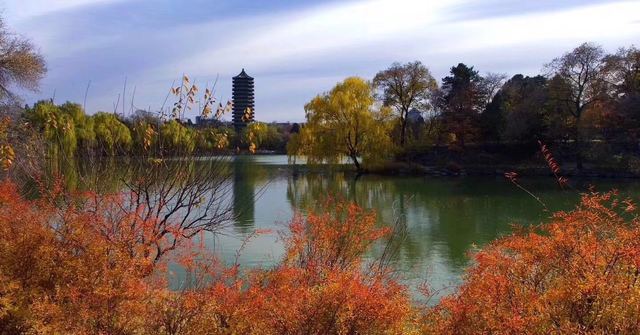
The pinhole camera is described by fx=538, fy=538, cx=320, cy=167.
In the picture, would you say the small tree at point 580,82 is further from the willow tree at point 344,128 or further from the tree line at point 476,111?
the willow tree at point 344,128

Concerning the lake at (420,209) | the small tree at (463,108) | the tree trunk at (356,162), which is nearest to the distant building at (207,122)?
the lake at (420,209)

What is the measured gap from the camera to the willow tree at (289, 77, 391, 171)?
30.0 m

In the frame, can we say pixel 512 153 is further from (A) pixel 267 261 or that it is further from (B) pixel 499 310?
(B) pixel 499 310

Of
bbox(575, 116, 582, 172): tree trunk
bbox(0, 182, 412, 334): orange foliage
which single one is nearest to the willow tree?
bbox(575, 116, 582, 172): tree trunk

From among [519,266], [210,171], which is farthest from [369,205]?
[519,266]

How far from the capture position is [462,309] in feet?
11.0

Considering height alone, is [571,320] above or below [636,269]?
below

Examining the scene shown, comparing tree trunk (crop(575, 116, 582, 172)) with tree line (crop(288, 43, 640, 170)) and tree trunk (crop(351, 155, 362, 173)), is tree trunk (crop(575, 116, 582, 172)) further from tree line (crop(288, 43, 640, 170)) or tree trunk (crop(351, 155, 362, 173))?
tree trunk (crop(351, 155, 362, 173))

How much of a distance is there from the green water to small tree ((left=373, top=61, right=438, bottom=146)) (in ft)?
22.9

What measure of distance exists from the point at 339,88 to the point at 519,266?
27.8 metres

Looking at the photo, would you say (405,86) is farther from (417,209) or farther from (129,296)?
(129,296)

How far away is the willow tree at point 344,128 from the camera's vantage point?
30.0 metres

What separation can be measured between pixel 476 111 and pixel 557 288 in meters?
30.7

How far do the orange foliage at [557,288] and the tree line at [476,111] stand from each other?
82.2 ft
